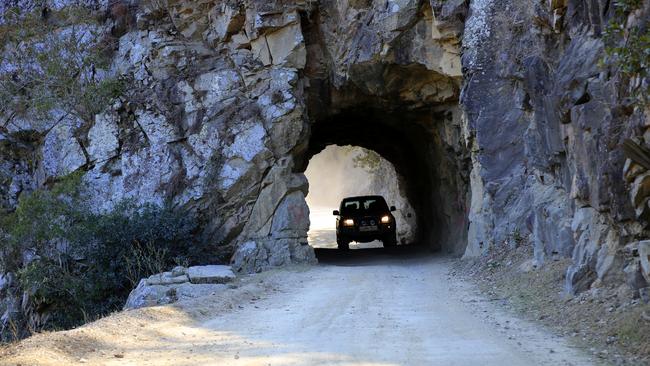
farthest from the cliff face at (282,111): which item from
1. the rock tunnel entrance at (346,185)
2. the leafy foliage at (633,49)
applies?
the rock tunnel entrance at (346,185)

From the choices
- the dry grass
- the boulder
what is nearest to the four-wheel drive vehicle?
the boulder

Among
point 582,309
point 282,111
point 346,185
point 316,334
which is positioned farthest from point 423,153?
point 346,185

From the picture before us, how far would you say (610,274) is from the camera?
809 cm

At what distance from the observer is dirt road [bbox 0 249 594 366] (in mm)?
6328

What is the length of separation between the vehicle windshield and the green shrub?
24.9ft

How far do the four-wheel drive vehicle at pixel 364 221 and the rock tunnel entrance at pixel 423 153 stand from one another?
1886mm

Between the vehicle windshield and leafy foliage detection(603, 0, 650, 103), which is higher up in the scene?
leafy foliage detection(603, 0, 650, 103)

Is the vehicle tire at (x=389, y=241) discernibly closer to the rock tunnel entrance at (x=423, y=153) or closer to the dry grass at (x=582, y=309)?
the rock tunnel entrance at (x=423, y=153)

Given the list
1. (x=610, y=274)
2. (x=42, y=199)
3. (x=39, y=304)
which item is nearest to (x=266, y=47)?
(x=42, y=199)

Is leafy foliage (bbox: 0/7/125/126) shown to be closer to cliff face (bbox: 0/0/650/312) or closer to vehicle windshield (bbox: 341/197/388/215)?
cliff face (bbox: 0/0/650/312)

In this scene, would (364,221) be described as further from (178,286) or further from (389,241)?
(178,286)

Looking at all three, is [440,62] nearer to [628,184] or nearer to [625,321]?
[628,184]

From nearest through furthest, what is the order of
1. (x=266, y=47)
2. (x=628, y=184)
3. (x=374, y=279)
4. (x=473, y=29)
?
1. (x=628, y=184)
2. (x=374, y=279)
3. (x=473, y=29)
4. (x=266, y=47)

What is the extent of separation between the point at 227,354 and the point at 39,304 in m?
12.2
